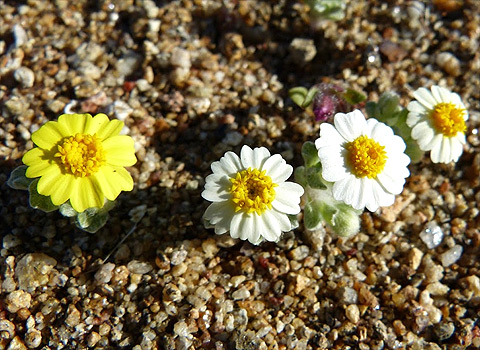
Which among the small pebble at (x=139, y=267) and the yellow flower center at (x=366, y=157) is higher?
the yellow flower center at (x=366, y=157)

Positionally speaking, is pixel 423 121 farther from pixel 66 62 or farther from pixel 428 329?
pixel 66 62

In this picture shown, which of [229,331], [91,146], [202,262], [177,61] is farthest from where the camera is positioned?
[177,61]

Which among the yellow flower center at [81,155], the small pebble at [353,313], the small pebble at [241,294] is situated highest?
the yellow flower center at [81,155]

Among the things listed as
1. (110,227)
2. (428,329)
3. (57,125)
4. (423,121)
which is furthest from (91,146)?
(428,329)

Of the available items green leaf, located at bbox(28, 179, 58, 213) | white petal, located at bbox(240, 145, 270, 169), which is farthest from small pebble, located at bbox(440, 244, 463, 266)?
green leaf, located at bbox(28, 179, 58, 213)

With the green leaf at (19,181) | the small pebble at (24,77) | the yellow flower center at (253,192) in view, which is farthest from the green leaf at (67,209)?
the small pebble at (24,77)

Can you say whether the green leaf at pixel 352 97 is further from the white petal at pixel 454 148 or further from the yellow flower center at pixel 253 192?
the yellow flower center at pixel 253 192

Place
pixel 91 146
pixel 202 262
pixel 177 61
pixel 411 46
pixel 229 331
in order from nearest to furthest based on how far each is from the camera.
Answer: pixel 91 146, pixel 229 331, pixel 202 262, pixel 177 61, pixel 411 46

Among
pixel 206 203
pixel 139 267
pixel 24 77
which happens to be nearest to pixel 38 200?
pixel 139 267
